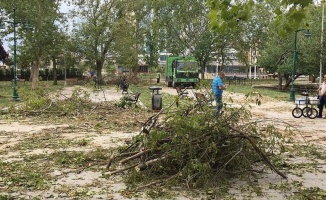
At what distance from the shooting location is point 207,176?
7520 millimetres

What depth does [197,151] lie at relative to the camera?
7.85m

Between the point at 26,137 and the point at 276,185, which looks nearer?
the point at 276,185

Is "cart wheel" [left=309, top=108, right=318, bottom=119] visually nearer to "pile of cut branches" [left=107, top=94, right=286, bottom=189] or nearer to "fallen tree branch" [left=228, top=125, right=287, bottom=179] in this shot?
"pile of cut branches" [left=107, top=94, right=286, bottom=189]

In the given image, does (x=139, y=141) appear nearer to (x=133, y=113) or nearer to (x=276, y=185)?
(x=276, y=185)

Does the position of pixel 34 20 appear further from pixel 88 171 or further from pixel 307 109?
pixel 88 171

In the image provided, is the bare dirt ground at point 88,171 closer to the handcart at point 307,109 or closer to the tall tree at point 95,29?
the handcart at point 307,109

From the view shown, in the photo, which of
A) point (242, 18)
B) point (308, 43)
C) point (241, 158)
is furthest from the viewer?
point (308, 43)

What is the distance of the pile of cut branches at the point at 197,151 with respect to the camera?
7676 mm

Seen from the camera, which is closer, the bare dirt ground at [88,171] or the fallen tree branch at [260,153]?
the bare dirt ground at [88,171]

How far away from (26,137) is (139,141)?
511 centimetres

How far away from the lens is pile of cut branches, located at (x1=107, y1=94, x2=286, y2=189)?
302 inches

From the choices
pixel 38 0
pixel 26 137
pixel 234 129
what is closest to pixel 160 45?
Result: pixel 38 0

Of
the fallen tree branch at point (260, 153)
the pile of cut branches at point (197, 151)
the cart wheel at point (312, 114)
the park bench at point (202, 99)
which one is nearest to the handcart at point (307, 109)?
the cart wheel at point (312, 114)

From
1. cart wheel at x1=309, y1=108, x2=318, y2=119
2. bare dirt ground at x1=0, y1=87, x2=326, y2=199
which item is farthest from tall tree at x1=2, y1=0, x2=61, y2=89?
cart wheel at x1=309, y1=108, x2=318, y2=119
